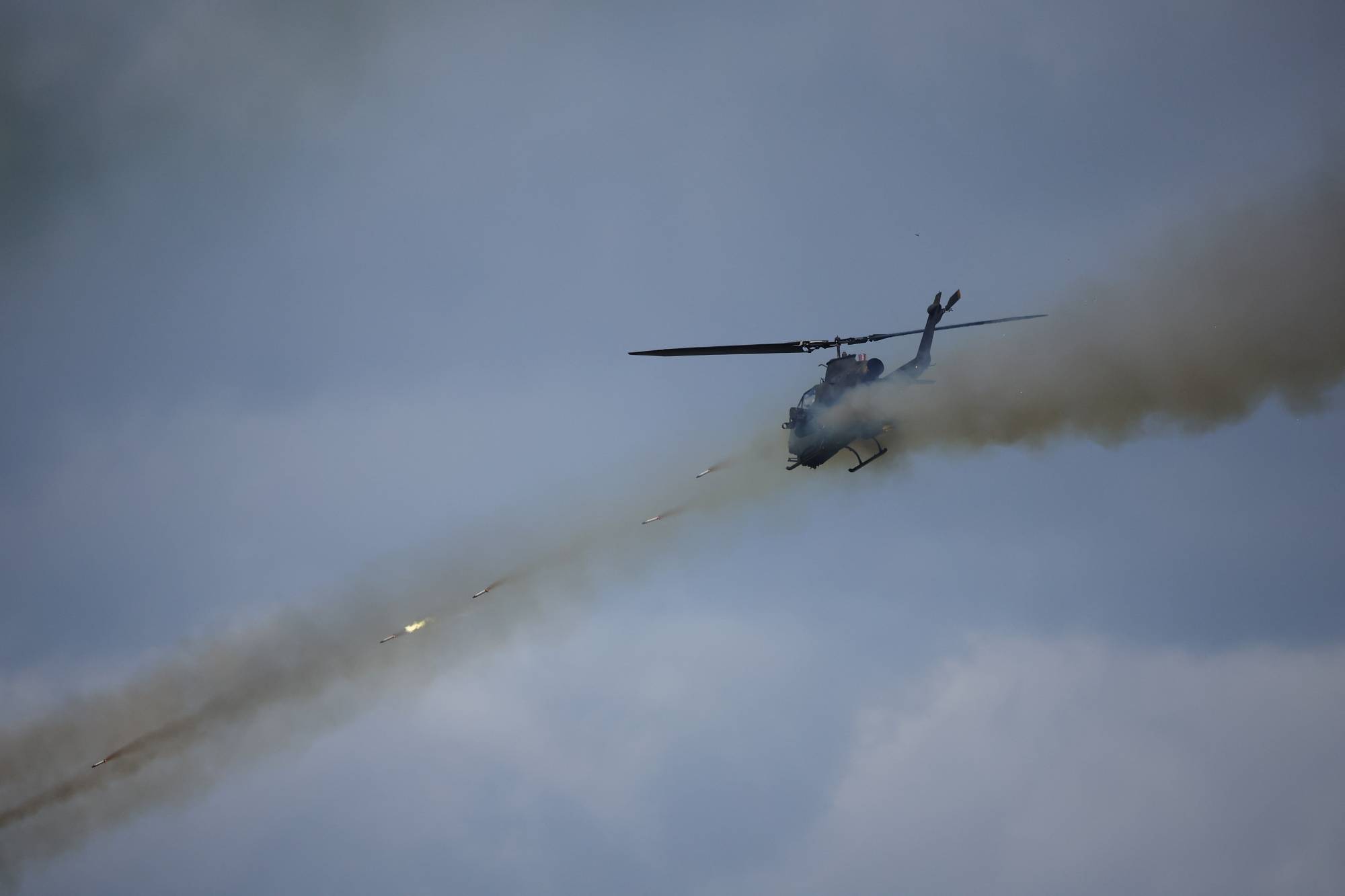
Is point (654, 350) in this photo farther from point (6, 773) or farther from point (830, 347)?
point (6, 773)

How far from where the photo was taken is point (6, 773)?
66.6m

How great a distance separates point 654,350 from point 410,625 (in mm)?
19759

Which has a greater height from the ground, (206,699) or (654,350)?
(654,350)

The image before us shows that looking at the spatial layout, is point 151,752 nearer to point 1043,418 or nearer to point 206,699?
point 206,699

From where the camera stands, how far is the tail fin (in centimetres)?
5166

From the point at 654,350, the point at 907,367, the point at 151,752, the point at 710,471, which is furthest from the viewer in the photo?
the point at 151,752

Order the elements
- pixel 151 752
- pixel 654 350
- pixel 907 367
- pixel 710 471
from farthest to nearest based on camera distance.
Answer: pixel 151 752 → pixel 710 471 → pixel 907 367 → pixel 654 350

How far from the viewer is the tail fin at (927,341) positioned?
51.7 m

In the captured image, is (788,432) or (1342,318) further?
(788,432)

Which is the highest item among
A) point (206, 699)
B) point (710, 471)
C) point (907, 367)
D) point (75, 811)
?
point (907, 367)

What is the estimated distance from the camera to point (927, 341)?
52094mm

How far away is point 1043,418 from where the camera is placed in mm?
54781

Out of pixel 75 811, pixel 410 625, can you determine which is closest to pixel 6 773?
pixel 75 811

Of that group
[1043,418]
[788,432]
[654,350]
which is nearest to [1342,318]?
[1043,418]
